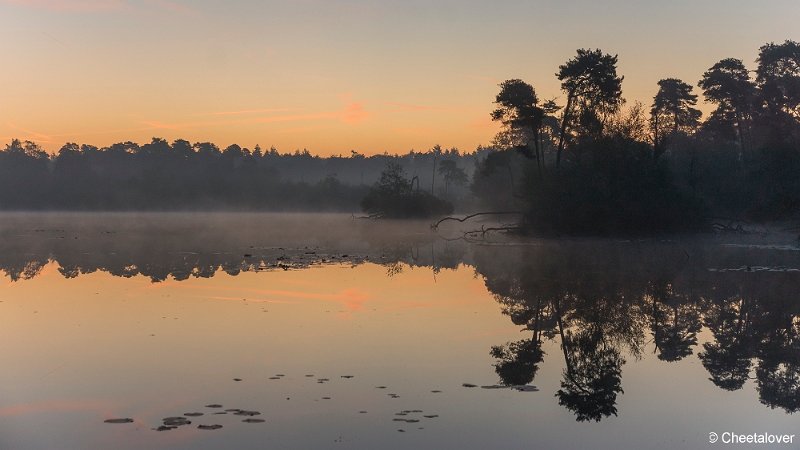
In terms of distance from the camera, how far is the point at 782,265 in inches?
1460

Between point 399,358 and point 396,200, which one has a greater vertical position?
point 396,200

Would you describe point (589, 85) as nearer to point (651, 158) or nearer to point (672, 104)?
point (651, 158)

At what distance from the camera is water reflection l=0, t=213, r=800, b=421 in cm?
1591

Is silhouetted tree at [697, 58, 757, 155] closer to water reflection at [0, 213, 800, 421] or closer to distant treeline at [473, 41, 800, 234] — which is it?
distant treeline at [473, 41, 800, 234]

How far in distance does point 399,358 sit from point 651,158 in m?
46.7

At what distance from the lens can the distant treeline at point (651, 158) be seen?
57312mm

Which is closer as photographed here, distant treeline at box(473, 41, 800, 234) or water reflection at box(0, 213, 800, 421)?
water reflection at box(0, 213, 800, 421)

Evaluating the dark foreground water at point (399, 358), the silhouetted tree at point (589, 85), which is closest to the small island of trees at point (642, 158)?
the silhouetted tree at point (589, 85)

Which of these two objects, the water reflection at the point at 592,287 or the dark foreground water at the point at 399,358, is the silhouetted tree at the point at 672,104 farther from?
the dark foreground water at the point at 399,358

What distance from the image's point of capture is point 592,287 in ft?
92.8

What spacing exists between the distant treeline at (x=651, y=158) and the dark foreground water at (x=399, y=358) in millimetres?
Answer: 22356

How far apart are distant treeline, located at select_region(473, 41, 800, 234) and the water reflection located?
437cm

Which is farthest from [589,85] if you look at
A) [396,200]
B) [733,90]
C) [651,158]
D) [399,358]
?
[399,358]

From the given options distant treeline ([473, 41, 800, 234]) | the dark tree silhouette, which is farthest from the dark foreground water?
the dark tree silhouette
